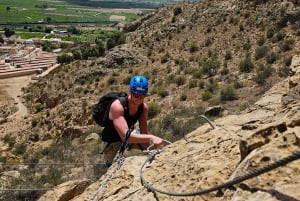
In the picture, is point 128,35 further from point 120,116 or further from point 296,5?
point 120,116

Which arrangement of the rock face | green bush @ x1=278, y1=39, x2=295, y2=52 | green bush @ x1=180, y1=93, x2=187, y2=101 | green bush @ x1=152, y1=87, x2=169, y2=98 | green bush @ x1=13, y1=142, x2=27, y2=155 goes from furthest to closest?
green bush @ x1=152, y1=87, x2=169, y2=98, green bush @ x1=278, y1=39, x2=295, y2=52, green bush @ x1=180, y1=93, x2=187, y2=101, green bush @ x1=13, y1=142, x2=27, y2=155, the rock face

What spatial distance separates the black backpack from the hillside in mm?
591

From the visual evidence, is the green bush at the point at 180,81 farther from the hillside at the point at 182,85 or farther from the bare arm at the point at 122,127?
the bare arm at the point at 122,127

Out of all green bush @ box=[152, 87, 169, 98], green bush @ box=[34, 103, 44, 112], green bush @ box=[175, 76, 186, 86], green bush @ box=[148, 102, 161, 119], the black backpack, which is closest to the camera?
the black backpack

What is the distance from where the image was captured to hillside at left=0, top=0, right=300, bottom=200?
5.12 m

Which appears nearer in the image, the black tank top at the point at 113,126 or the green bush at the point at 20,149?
the black tank top at the point at 113,126

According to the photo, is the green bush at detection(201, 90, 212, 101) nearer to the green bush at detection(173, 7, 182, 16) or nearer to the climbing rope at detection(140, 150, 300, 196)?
the climbing rope at detection(140, 150, 300, 196)

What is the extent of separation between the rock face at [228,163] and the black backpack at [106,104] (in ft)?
1.66

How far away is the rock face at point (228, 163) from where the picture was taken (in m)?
2.84

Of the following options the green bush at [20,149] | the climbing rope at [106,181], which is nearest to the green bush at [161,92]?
the green bush at [20,149]

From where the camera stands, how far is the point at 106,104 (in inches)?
194

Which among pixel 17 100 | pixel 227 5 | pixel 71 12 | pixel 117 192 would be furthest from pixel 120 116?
pixel 71 12

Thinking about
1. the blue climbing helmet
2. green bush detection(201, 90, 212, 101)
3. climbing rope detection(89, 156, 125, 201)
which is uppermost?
the blue climbing helmet

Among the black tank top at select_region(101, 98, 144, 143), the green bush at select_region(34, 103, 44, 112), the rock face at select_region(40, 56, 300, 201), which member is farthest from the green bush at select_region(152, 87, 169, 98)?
the black tank top at select_region(101, 98, 144, 143)
